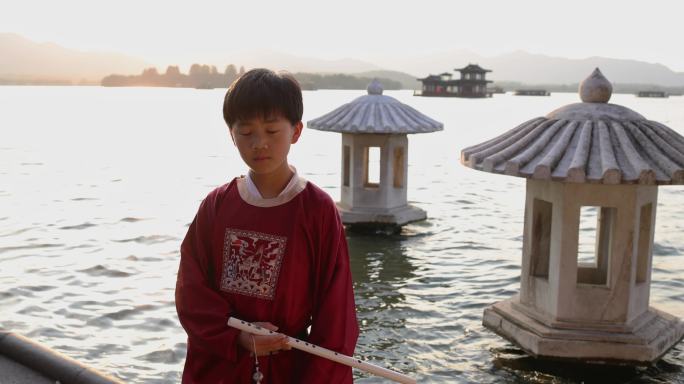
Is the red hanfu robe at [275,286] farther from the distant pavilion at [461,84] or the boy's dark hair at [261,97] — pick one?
the distant pavilion at [461,84]

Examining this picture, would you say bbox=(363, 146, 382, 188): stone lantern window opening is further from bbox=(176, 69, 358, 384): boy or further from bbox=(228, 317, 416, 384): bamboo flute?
bbox=(228, 317, 416, 384): bamboo flute

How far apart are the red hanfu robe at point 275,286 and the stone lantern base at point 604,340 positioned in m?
3.15

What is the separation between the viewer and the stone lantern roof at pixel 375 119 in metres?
9.31

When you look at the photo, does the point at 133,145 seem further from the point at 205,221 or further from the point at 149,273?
the point at 205,221

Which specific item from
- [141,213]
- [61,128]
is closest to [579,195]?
[141,213]

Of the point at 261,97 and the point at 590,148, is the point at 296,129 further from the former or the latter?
the point at 590,148

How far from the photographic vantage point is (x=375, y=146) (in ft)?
32.2

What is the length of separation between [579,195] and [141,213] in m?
9.25

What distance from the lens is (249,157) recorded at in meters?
2.13

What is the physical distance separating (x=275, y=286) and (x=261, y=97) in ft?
1.99

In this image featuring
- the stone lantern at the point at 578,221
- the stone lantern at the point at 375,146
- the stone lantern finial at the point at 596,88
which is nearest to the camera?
the stone lantern at the point at 578,221

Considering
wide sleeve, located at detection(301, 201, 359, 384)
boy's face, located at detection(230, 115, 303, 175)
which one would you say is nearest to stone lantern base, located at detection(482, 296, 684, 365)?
wide sleeve, located at detection(301, 201, 359, 384)

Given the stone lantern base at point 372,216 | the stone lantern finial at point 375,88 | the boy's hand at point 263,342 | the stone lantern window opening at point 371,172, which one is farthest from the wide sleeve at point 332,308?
the stone lantern finial at point 375,88

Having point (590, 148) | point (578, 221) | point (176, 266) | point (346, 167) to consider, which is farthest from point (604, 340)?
point (346, 167)
